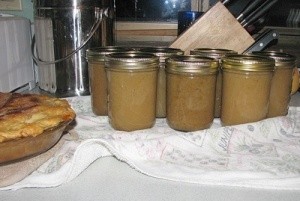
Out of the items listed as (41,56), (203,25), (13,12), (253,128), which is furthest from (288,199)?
(13,12)

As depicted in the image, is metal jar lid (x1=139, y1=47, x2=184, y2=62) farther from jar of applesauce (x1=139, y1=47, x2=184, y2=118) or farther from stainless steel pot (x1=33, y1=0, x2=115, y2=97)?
stainless steel pot (x1=33, y1=0, x2=115, y2=97)

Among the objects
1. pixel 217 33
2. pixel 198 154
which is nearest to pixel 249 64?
pixel 198 154

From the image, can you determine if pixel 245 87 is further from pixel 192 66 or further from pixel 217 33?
pixel 217 33

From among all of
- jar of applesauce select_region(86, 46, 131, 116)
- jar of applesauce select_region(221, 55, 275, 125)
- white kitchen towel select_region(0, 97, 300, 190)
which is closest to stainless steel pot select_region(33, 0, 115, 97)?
jar of applesauce select_region(86, 46, 131, 116)

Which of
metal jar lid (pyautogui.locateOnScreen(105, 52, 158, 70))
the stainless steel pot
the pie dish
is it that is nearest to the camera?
the pie dish

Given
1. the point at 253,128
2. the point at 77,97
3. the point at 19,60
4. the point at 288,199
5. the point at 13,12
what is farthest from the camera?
the point at 13,12

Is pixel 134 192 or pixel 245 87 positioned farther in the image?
pixel 245 87

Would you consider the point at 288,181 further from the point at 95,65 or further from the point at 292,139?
the point at 95,65
